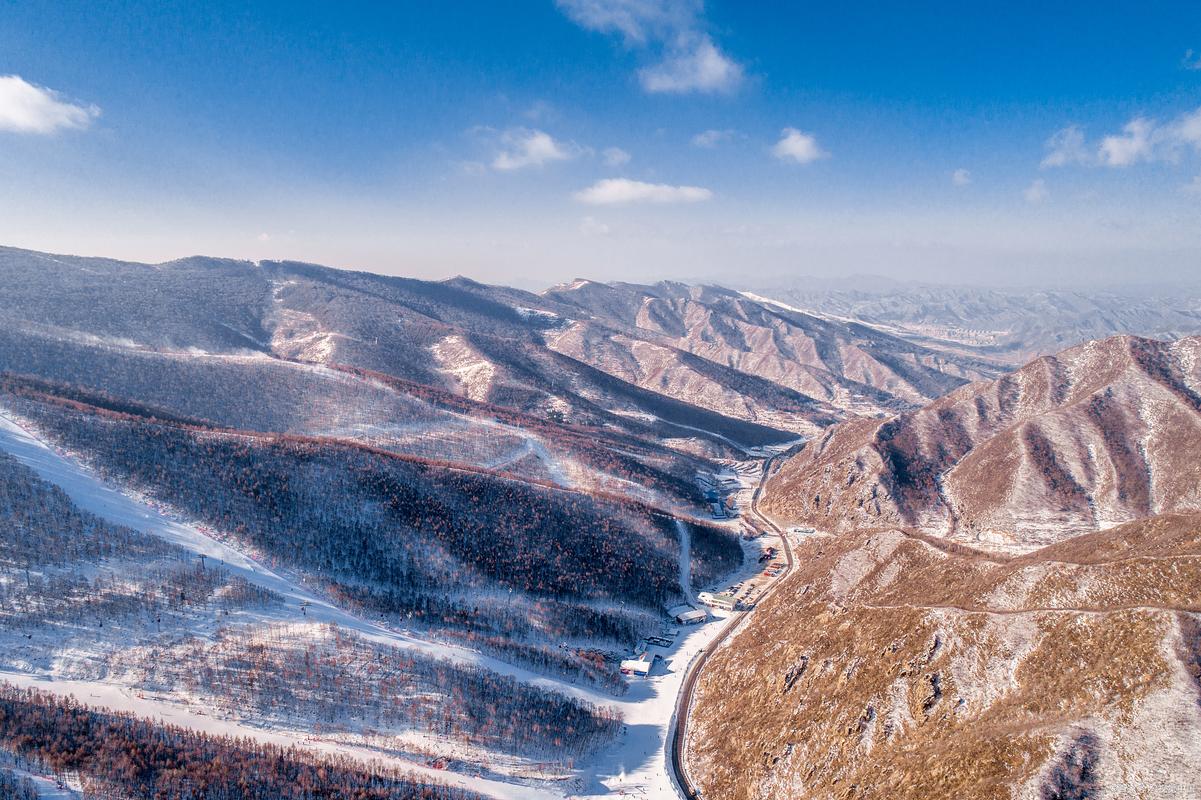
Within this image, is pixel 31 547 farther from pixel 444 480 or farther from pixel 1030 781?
pixel 1030 781

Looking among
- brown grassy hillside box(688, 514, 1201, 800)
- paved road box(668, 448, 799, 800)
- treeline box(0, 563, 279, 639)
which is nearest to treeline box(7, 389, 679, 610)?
treeline box(0, 563, 279, 639)

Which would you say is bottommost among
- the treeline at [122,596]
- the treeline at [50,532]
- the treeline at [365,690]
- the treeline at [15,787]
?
the treeline at [365,690]

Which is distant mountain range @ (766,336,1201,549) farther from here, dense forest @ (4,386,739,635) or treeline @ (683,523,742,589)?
dense forest @ (4,386,739,635)

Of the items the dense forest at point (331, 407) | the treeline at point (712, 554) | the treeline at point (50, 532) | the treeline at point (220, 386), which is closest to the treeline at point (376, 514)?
the treeline at point (712, 554)

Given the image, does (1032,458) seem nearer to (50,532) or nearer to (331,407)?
(50,532)

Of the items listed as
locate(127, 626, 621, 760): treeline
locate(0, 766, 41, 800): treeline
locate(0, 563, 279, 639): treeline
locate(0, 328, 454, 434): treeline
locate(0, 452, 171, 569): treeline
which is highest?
locate(0, 328, 454, 434): treeline

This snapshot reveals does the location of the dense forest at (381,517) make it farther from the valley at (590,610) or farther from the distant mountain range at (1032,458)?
the distant mountain range at (1032,458)
